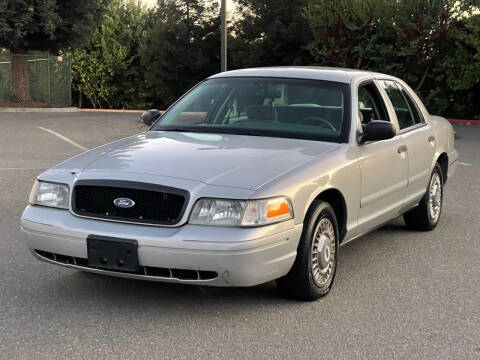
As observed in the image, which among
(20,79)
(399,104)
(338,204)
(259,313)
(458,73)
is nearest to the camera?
(259,313)

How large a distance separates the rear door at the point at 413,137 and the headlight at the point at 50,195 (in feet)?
10.2

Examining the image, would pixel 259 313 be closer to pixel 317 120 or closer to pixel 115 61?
pixel 317 120

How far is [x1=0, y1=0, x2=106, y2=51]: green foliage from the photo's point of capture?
2623cm

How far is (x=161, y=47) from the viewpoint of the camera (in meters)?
34.9

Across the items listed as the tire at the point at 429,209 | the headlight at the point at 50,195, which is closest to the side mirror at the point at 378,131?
the tire at the point at 429,209

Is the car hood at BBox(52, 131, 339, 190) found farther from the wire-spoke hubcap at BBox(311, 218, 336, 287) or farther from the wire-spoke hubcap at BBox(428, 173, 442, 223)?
the wire-spoke hubcap at BBox(428, 173, 442, 223)

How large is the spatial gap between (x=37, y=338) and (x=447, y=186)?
753 centimetres

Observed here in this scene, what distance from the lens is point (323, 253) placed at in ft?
16.9

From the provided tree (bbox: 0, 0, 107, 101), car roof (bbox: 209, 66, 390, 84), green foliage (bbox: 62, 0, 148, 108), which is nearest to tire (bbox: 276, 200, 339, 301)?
car roof (bbox: 209, 66, 390, 84)

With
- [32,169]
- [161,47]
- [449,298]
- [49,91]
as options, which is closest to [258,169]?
[449,298]

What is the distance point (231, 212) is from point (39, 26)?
80.5 ft

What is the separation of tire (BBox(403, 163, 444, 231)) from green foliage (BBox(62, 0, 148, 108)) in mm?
30149

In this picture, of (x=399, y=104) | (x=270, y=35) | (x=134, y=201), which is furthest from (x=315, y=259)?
(x=270, y=35)

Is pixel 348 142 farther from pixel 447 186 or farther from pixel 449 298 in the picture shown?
pixel 447 186
